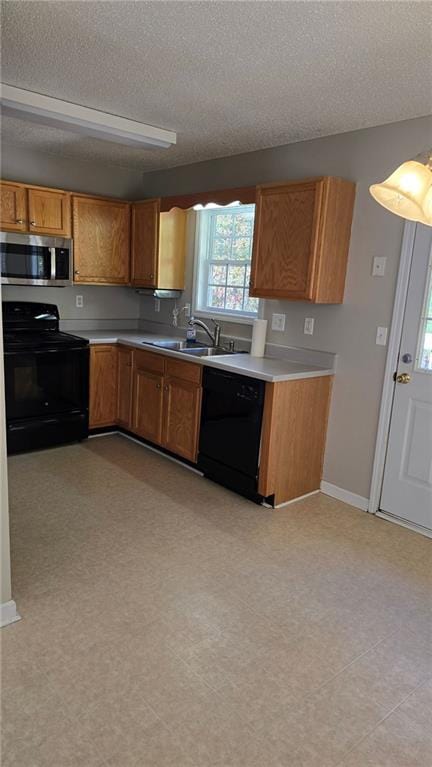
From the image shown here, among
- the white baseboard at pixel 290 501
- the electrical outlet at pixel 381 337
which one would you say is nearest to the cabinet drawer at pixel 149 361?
the white baseboard at pixel 290 501

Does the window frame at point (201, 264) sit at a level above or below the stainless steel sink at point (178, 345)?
above

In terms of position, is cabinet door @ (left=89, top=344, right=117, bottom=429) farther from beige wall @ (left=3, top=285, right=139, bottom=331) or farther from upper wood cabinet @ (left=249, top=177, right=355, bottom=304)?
upper wood cabinet @ (left=249, top=177, right=355, bottom=304)

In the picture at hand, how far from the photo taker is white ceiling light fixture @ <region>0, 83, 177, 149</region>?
9.37 feet

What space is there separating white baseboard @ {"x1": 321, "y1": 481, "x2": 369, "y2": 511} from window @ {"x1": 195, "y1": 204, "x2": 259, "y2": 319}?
1.45 meters

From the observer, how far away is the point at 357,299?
325 centimetres

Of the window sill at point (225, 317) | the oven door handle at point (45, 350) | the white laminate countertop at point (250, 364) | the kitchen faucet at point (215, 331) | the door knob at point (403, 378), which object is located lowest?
the oven door handle at point (45, 350)

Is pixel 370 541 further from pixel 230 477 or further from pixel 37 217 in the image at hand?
pixel 37 217

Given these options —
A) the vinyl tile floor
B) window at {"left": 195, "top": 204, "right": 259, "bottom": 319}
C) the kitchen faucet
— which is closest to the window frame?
window at {"left": 195, "top": 204, "right": 259, "bottom": 319}

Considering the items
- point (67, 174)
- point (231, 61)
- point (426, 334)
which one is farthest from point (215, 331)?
point (231, 61)

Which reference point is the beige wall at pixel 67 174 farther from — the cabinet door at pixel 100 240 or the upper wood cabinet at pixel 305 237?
the upper wood cabinet at pixel 305 237

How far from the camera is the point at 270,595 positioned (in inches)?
93.0

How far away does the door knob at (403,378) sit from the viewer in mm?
3030

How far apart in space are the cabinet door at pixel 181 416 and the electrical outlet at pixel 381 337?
1.24 meters

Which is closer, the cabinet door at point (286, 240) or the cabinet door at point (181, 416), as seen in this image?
the cabinet door at point (286, 240)
